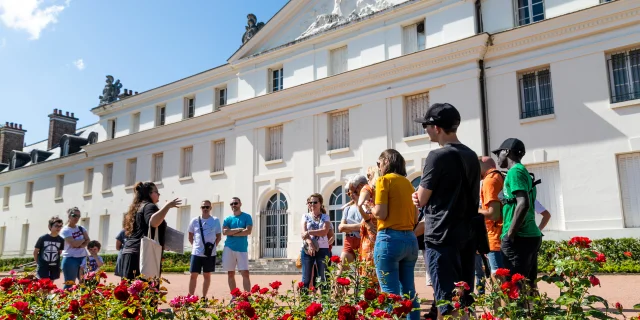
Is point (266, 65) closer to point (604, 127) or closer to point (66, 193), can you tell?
point (604, 127)

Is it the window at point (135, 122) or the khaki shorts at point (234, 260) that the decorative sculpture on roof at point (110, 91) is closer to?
the window at point (135, 122)

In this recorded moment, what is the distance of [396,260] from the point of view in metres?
4.25

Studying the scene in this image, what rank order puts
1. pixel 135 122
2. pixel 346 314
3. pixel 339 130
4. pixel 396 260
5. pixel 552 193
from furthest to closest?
pixel 135 122 → pixel 339 130 → pixel 552 193 → pixel 396 260 → pixel 346 314

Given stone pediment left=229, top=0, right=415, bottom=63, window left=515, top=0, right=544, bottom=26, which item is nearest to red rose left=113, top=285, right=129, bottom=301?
window left=515, top=0, right=544, bottom=26

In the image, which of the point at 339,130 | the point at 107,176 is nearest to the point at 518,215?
the point at 339,130

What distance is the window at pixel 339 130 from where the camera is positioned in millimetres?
20328

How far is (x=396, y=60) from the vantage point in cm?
1859

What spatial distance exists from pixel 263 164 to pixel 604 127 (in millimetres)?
13341

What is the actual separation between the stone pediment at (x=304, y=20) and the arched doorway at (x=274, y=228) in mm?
7163

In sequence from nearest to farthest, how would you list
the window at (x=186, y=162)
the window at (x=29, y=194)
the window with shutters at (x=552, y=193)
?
the window with shutters at (x=552, y=193) < the window at (x=186, y=162) < the window at (x=29, y=194)

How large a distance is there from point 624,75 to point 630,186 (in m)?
3.31

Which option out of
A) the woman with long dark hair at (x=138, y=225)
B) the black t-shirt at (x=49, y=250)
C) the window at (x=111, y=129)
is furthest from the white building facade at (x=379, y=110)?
the woman with long dark hair at (x=138, y=225)

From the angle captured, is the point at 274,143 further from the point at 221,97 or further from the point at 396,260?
the point at 396,260

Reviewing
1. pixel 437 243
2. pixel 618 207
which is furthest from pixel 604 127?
pixel 437 243
